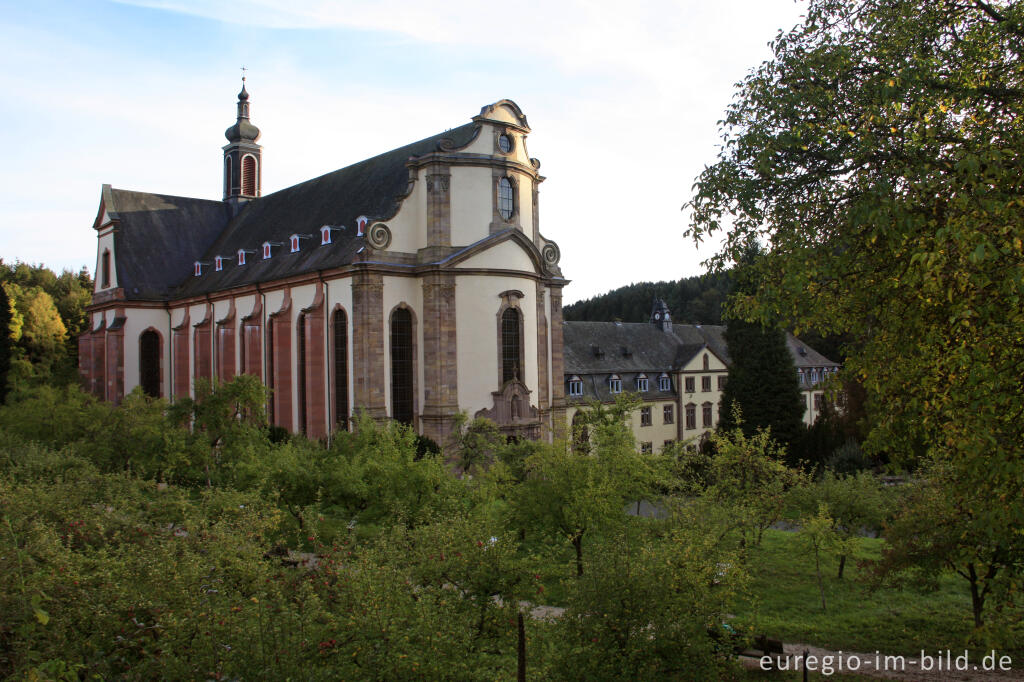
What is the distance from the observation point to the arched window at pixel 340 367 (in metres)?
34.4

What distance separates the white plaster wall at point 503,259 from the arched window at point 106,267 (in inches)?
1137

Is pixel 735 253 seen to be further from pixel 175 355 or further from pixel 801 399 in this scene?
pixel 175 355

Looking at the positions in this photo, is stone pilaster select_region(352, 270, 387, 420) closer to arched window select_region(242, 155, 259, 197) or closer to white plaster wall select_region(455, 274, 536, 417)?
white plaster wall select_region(455, 274, 536, 417)

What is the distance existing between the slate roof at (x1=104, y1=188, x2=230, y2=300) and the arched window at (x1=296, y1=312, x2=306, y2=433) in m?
17.3

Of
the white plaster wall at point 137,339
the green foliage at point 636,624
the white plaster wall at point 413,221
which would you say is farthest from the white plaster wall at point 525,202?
the green foliage at point 636,624

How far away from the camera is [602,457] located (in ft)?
64.3

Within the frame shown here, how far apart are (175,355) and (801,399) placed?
3733 centimetres

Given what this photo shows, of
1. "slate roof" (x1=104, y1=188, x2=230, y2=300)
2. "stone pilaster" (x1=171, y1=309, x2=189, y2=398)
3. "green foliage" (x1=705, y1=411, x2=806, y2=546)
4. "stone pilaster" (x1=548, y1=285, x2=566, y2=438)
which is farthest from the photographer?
"slate roof" (x1=104, y1=188, x2=230, y2=300)

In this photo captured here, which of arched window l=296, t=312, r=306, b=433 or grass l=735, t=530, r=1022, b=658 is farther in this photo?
arched window l=296, t=312, r=306, b=433

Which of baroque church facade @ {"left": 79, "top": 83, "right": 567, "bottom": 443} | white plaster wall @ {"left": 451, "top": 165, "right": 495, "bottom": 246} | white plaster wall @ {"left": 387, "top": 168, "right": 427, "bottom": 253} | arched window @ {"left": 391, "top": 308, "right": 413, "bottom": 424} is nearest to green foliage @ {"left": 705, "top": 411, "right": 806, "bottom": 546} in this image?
baroque church facade @ {"left": 79, "top": 83, "right": 567, "bottom": 443}

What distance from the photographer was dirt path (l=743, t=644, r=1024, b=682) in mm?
13266

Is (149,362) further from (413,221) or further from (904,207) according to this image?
(904,207)

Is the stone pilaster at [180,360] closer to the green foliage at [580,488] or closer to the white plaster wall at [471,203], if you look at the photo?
the white plaster wall at [471,203]

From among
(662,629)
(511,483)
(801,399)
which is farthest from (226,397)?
(801,399)
